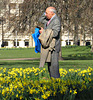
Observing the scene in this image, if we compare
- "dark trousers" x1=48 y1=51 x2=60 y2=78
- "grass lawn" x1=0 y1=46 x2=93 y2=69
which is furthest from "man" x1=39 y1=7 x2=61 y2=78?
"grass lawn" x1=0 y1=46 x2=93 y2=69

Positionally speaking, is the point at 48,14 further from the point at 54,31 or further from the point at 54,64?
the point at 54,64

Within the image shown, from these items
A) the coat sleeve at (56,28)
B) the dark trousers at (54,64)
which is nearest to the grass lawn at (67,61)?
the dark trousers at (54,64)

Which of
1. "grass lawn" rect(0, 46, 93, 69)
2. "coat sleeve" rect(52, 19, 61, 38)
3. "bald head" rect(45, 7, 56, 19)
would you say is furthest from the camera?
"grass lawn" rect(0, 46, 93, 69)

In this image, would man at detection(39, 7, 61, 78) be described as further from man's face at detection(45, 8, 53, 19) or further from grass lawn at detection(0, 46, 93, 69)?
grass lawn at detection(0, 46, 93, 69)

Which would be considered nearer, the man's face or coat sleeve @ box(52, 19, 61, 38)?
coat sleeve @ box(52, 19, 61, 38)

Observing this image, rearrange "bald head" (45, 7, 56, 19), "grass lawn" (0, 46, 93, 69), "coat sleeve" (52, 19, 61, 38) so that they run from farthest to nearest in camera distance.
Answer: "grass lawn" (0, 46, 93, 69) → "bald head" (45, 7, 56, 19) → "coat sleeve" (52, 19, 61, 38)

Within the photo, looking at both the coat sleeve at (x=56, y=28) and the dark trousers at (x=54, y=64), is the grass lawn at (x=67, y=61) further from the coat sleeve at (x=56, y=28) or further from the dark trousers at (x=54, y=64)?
the coat sleeve at (x=56, y=28)

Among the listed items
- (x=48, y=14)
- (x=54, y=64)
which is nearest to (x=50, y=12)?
(x=48, y=14)

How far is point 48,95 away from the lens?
21.8 feet

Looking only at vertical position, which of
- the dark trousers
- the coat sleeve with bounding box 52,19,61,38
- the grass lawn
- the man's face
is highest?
the man's face

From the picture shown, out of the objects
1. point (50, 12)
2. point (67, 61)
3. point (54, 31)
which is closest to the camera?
point (54, 31)

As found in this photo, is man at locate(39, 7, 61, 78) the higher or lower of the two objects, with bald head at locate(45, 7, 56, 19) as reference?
lower

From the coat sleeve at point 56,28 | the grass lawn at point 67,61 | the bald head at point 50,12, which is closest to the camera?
the coat sleeve at point 56,28

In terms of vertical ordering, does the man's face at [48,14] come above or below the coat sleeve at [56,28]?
above
